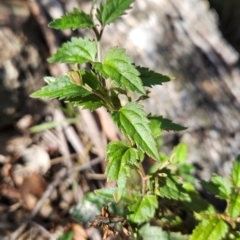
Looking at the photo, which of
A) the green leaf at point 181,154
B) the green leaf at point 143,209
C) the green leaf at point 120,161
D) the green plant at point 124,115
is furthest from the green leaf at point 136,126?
the green leaf at point 181,154

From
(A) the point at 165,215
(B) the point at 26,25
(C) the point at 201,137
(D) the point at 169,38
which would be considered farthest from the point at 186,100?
(B) the point at 26,25

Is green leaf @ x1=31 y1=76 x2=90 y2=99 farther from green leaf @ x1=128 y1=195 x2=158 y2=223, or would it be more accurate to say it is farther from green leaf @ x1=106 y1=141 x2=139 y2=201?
green leaf @ x1=128 y1=195 x2=158 y2=223

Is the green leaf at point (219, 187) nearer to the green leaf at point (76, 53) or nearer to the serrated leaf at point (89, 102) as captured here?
the serrated leaf at point (89, 102)

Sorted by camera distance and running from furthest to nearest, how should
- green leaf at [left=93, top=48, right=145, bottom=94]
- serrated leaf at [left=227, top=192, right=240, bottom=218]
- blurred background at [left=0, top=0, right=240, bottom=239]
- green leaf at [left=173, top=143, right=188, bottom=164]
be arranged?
blurred background at [left=0, top=0, right=240, bottom=239]
green leaf at [left=173, top=143, right=188, bottom=164]
serrated leaf at [left=227, top=192, right=240, bottom=218]
green leaf at [left=93, top=48, right=145, bottom=94]

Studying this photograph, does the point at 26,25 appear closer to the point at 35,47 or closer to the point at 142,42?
the point at 35,47

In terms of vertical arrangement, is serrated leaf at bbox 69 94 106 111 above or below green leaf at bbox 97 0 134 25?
below

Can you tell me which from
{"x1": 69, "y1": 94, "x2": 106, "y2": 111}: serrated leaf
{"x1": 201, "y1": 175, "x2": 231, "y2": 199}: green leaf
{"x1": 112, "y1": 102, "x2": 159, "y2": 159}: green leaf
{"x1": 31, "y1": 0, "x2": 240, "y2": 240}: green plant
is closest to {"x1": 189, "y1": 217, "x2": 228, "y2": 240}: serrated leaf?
{"x1": 31, "y1": 0, "x2": 240, "y2": 240}: green plant

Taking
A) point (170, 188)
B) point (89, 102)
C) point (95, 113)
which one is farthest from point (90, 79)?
point (95, 113)
